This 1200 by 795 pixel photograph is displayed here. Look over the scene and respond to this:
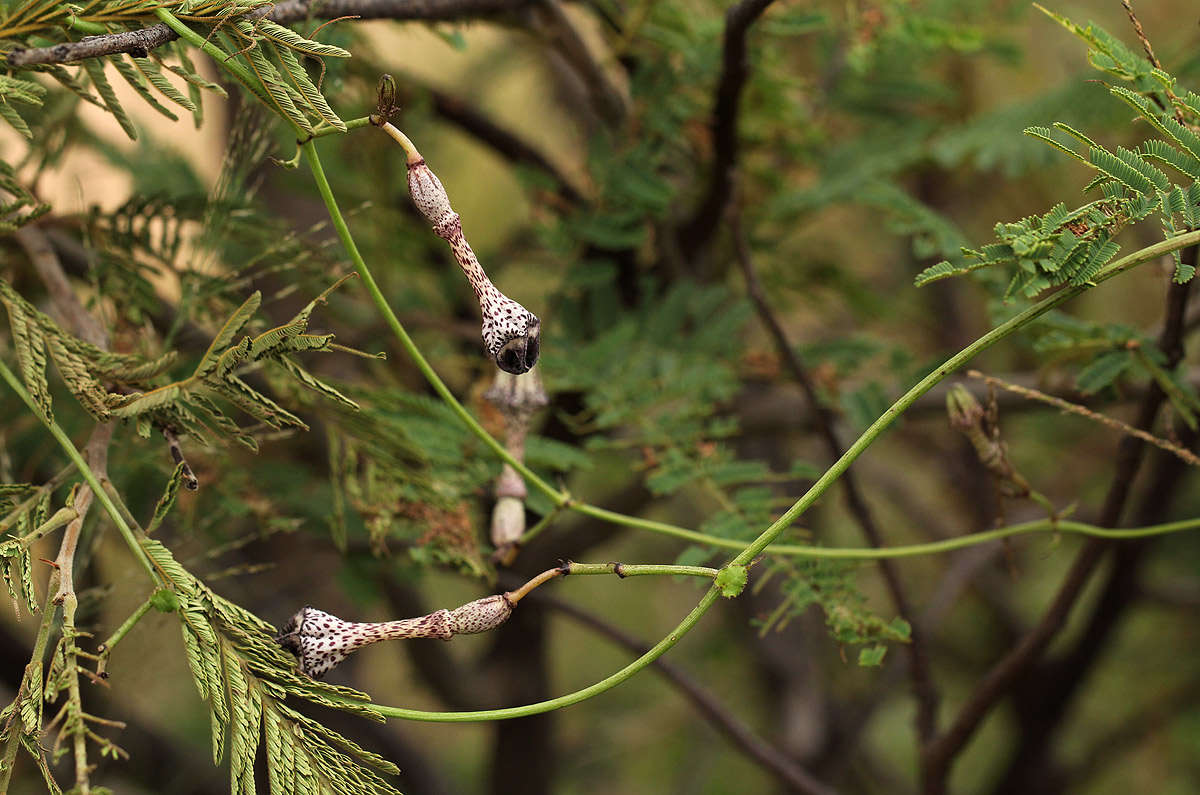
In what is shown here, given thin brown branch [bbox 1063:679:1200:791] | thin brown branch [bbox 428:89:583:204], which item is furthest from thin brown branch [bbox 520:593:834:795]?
thin brown branch [bbox 1063:679:1200:791]

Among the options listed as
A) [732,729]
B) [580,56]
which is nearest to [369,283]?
[580,56]

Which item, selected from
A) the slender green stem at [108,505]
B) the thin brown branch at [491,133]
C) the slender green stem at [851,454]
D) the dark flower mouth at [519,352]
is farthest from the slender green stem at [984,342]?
the thin brown branch at [491,133]

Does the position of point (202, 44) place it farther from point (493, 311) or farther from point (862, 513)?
point (862, 513)

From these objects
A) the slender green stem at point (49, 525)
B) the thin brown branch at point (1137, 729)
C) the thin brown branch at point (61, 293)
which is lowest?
the thin brown branch at point (1137, 729)

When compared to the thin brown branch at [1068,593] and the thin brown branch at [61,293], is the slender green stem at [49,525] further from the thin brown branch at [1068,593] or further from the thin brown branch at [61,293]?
the thin brown branch at [1068,593]

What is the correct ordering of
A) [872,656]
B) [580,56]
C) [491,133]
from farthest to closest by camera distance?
1. [491,133]
2. [580,56]
3. [872,656]

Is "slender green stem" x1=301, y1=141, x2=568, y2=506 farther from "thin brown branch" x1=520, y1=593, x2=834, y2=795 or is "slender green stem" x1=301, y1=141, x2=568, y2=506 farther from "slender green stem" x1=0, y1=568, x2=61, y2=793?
"thin brown branch" x1=520, y1=593, x2=834, y2=795

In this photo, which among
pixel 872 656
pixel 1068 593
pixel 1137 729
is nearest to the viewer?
pixel 872 656
